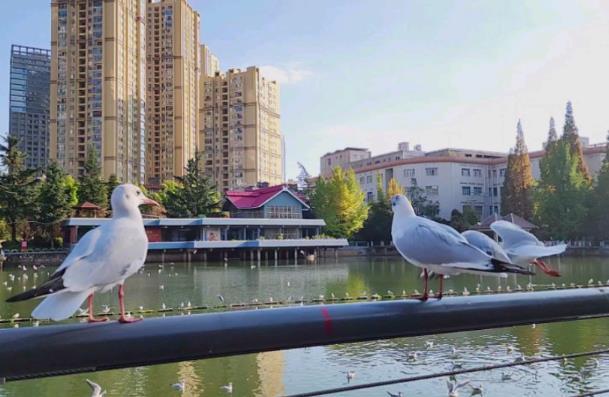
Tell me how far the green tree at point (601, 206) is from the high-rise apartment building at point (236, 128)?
111 ft

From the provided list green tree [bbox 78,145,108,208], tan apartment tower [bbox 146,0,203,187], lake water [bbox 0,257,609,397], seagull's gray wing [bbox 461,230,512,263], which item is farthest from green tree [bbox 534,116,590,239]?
seagull's gray wing [bbox 461,230,512,263]

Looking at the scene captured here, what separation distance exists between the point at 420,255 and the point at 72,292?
909mm

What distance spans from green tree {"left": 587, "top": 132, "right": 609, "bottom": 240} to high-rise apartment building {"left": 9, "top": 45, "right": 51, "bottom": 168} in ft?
175

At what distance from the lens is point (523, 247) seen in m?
1.77

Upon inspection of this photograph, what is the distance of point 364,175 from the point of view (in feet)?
168

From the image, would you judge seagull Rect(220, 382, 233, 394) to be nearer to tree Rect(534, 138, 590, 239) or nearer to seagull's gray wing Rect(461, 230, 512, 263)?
seagull's gray wing Rect(461, 230, 512, 263)

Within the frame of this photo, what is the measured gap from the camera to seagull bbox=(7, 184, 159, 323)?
1.07 metres

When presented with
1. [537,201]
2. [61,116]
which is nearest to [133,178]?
[61,116]

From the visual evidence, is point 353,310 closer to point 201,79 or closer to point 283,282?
point 283,282

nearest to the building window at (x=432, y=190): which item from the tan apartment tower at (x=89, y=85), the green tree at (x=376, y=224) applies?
the green tree at (x=376, y=224)

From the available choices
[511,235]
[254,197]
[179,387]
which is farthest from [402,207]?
[254,197]

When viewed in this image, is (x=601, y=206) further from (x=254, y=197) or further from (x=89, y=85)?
(x=89, y=85)

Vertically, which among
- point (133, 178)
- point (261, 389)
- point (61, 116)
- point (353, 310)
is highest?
point (61, 116)

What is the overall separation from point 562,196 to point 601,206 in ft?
6.82
